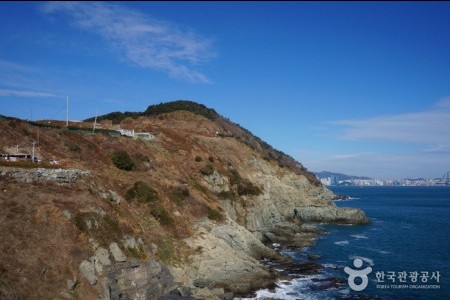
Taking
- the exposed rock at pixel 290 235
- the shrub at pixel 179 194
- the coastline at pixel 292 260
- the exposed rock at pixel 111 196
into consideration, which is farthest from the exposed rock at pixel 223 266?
the exposed rock at pixel 290 235

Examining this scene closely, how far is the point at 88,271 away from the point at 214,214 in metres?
22.8

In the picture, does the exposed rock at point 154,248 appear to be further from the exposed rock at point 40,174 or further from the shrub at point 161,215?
the exposed rock at point 40,174

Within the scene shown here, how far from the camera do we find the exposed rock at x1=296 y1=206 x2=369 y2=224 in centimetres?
8994

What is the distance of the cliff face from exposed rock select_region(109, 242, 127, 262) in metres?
0.08

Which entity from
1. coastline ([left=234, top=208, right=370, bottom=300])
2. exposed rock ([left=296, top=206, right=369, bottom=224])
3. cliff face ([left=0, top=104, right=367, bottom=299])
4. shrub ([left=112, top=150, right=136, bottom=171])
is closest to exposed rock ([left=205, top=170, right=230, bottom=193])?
cliff face ([left=0, top=104, right=367, bottom=299])

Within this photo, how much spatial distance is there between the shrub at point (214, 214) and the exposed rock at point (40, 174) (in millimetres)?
17800

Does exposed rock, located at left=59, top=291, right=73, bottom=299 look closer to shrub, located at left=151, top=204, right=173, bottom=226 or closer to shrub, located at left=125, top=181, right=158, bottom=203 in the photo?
shrub, located at left=151, top=204, right=173, bottom=226

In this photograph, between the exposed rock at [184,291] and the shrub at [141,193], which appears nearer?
the exposed rock at [184,291]

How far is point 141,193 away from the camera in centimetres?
4666

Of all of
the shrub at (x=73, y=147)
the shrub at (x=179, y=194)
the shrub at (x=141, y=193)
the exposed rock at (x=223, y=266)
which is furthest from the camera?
the shrub at (x=73, y=147)

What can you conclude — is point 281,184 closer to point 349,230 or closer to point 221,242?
point 349,230

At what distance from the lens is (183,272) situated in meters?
38.4

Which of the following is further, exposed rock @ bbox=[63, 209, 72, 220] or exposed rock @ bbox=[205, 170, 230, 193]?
exposed rock @ bbox=[205, 170, 230, 193]

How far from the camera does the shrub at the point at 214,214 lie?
51.3 metres
